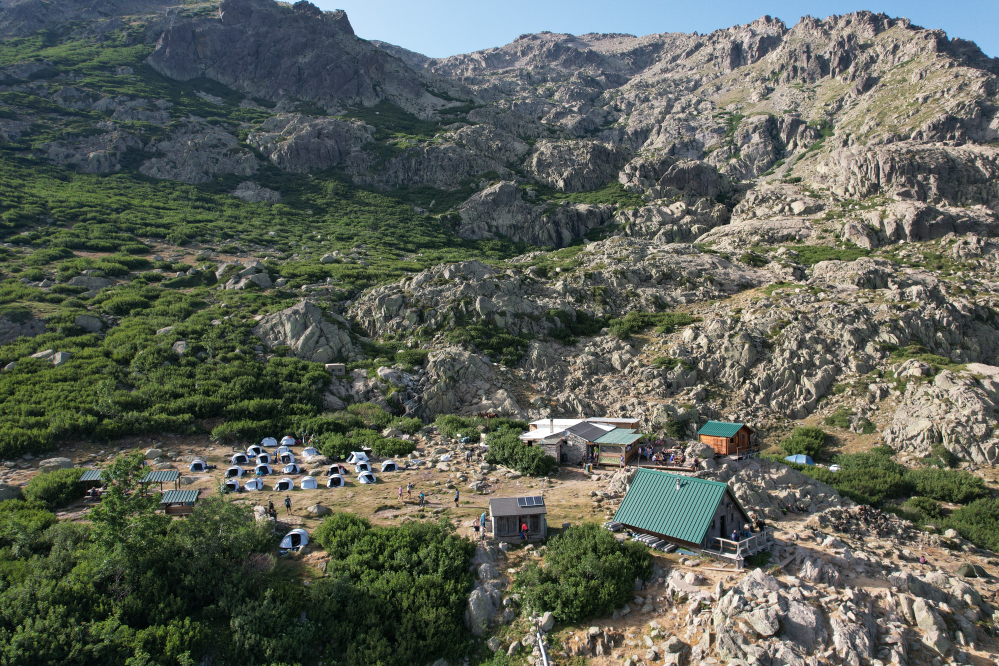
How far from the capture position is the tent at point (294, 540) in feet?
64.8

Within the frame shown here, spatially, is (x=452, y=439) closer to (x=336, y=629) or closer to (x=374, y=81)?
(x=336, y=629)

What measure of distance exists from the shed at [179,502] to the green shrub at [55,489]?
5.02m

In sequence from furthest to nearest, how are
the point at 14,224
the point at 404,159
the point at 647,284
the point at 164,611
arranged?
the point at 404,159, the point at 14,224, the point at 647,284, the point at 164,611

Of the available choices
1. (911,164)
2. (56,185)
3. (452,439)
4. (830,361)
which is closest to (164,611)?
(452,439)

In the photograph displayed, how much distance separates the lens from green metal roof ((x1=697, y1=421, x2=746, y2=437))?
108 ft

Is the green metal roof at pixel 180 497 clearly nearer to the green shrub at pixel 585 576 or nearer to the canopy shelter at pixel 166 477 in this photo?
the canopy shelter at pixel 166 477

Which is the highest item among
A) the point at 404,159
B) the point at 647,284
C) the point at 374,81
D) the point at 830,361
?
the point at 374,81

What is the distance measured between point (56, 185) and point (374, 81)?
8427cm

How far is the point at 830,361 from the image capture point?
40.2 meters

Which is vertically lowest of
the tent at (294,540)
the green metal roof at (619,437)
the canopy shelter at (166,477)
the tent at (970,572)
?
the tent at (970,572)

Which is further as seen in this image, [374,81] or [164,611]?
[374,81]

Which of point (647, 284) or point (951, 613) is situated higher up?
point (647, 284)

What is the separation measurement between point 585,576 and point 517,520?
4.56 metres

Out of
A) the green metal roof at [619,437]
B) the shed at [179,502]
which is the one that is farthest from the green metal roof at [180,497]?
the green metal roof at [619,437]
